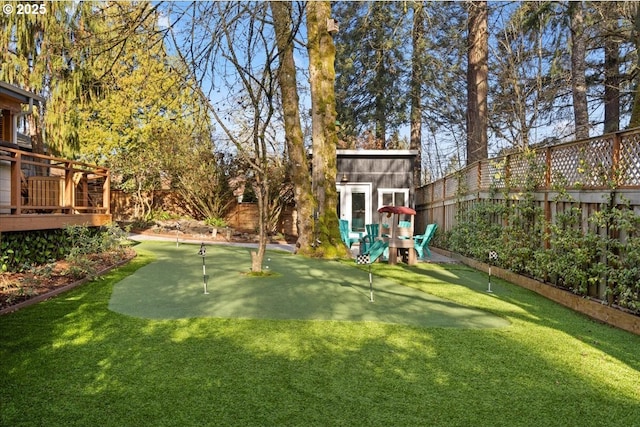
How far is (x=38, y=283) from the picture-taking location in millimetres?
6129

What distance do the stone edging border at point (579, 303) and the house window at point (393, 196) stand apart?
764 cm

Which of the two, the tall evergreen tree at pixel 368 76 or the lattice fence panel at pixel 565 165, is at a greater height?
the tall evergreen tree at pixel 368 76

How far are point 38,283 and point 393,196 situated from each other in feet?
40.1

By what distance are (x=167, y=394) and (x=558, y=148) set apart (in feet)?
21.1

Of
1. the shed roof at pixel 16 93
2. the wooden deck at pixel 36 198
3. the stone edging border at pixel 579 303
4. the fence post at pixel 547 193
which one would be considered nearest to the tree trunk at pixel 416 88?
the stone edging border at pixel 579 303

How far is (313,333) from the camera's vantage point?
4.44 meters

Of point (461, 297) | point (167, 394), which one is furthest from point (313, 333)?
point (461, 297)

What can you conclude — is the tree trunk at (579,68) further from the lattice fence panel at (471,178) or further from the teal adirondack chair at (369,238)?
the teal adirondack chair at (369,238)

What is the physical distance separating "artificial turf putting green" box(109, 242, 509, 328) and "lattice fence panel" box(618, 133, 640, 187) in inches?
84.4

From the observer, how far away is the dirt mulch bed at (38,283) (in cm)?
530

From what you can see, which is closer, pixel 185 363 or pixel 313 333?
pixel 185 363

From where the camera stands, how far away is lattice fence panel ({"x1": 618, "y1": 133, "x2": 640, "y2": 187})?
5.11 meters

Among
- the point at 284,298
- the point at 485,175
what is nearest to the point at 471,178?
the point at 485,175

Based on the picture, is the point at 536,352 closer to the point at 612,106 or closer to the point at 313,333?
the point at 313,333
